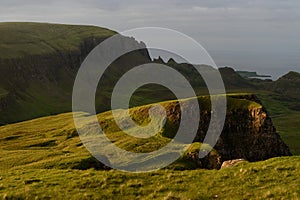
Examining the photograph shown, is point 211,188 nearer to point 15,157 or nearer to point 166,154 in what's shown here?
point 166,154

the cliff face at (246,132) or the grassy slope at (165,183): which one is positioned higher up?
the grassy slope at (165,183)

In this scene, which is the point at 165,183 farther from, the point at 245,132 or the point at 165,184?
the point at 245,132

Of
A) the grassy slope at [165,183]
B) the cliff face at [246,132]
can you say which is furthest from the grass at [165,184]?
the cliff face at [246,132]

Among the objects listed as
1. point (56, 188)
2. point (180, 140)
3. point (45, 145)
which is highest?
point (56, 188)

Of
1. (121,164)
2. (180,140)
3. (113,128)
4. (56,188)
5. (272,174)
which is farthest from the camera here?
(113,128)

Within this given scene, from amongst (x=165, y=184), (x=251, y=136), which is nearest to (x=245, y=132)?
(x=251, y=136)

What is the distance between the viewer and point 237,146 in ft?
190

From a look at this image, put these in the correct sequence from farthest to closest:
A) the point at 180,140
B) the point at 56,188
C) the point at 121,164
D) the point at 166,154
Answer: the point at 180,140 < the point at 166,154 < the point at 121,164 < the point at 56,188

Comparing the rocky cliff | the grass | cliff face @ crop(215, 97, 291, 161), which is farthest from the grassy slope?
cliff face @ crop(215, 97, 291, 161)

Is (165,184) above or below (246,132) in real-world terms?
above

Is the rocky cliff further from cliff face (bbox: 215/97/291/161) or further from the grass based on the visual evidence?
the grass

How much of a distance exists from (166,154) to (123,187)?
77.2ft

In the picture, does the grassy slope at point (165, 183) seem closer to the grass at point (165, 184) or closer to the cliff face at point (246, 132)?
the grass at point (165, 184)

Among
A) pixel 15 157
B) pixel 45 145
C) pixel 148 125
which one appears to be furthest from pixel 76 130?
pixel 15 157
